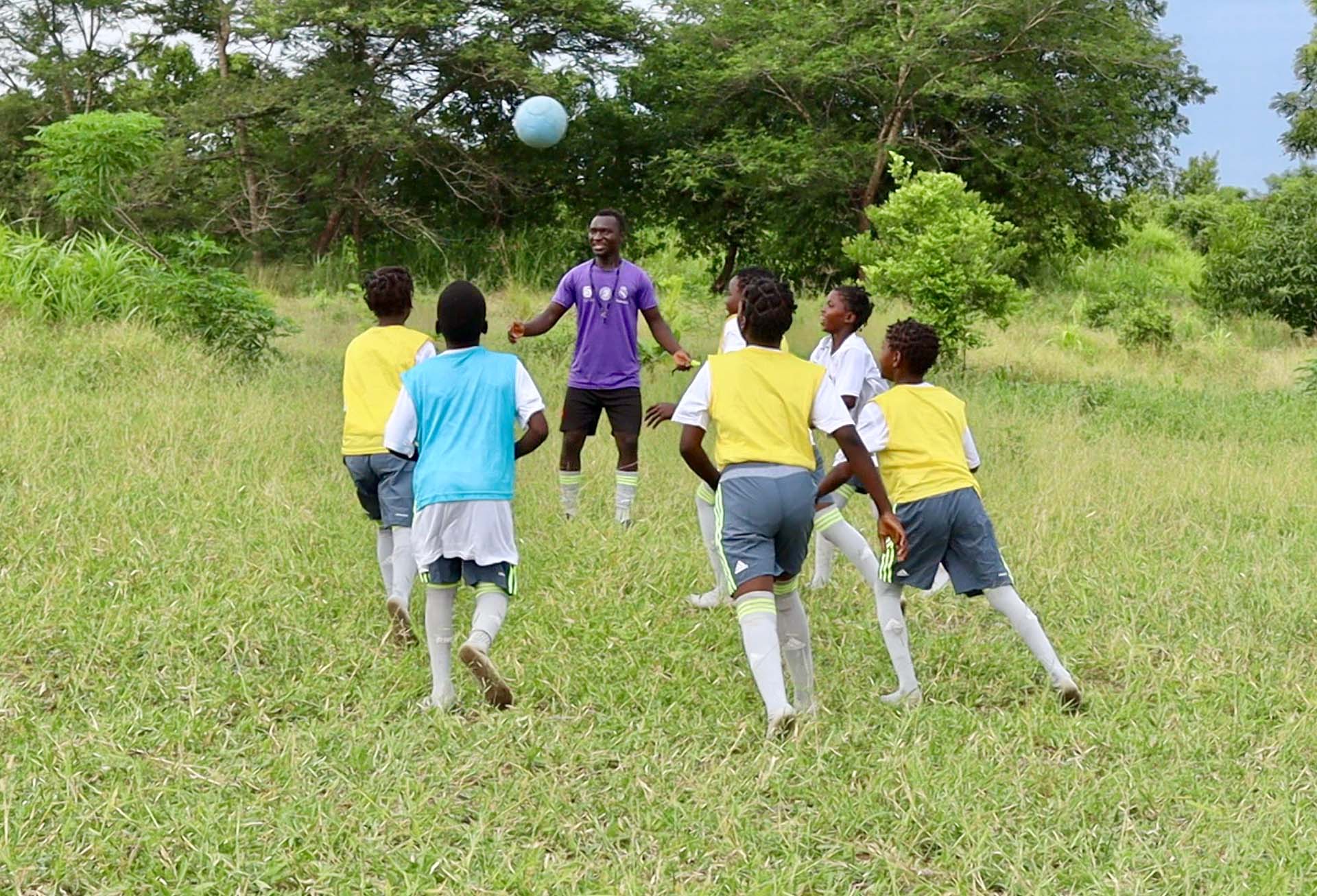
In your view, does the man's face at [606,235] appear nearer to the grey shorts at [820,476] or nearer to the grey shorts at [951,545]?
the grey shorts at [820,476]

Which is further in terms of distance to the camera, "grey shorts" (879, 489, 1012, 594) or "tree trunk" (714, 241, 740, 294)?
"tree trunk" (714, 241, 740, 294)

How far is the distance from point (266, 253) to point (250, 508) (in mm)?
20724

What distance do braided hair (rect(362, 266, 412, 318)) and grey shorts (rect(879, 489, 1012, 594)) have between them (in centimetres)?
225

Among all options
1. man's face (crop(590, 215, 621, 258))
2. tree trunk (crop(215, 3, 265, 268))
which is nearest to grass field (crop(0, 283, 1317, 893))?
man's face (crop(590, 215, 621, 258))

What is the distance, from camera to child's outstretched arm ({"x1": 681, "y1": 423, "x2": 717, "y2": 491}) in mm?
4219

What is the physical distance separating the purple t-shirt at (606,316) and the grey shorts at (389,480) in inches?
78.7

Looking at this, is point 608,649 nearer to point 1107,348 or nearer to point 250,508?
point 250,508

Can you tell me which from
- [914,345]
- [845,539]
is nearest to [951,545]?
[845,539]

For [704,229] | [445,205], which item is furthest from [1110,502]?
[445,205]

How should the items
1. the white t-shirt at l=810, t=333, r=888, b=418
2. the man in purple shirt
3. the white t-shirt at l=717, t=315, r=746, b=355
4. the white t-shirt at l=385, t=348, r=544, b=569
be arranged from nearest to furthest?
the white t-shirt at l=385, t=348, r=544, b=569 → the white t-shirt at l=810, t=333, r=888, b=418 → the white t-shirt at l=717, t=315, r=746, b=355 → the man in purple shirt

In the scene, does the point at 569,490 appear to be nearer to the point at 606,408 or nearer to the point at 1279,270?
the point at 606,408

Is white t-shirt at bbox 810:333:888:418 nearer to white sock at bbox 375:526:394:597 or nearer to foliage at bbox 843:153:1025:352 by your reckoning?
white sock at bbox 375:526:394:597

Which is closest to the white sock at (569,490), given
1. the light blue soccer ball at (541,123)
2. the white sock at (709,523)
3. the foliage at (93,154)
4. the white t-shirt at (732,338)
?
the white t-shirt at (732,338)

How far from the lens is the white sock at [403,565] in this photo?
517 cm
